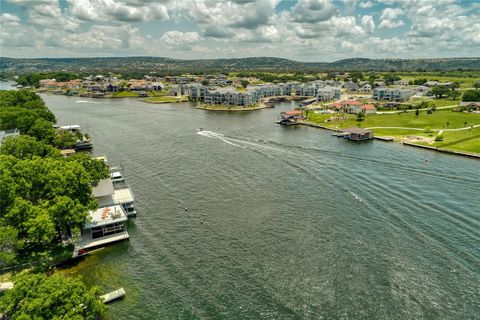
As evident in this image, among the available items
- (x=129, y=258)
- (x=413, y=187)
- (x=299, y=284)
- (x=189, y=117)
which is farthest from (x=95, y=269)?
(x=189, y=117)

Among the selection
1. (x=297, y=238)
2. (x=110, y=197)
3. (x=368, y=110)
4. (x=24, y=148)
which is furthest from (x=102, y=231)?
(x=368, y=110)

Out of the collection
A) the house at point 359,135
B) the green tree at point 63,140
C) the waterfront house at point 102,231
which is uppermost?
the green tree at point 63,140

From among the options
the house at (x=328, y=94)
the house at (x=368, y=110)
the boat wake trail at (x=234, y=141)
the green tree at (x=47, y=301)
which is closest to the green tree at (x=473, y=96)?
the house at (x=368, y=110)

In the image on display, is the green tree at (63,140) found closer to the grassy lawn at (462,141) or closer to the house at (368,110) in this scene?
the grassy lawn at (462,141)

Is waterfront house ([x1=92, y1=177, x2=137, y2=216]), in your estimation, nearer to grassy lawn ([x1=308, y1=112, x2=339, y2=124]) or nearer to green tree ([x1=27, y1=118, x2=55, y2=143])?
green tree ([x1=27, y1=118, x2=55, y2=143])

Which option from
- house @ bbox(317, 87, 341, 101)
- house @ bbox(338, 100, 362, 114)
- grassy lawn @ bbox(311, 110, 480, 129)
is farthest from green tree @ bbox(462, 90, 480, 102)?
house @ bbox(317, 87, 341, 101)

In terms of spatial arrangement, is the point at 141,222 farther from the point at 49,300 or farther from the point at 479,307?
the point at 479,307
